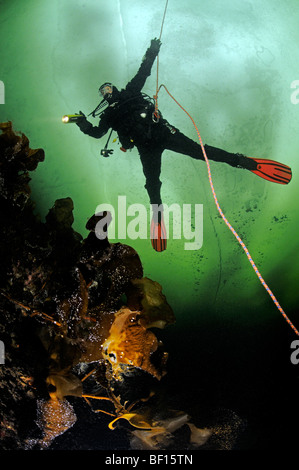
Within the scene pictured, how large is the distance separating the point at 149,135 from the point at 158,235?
111 cm

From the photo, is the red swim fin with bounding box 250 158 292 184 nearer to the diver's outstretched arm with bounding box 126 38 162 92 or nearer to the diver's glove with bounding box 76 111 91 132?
the diver's outstretched arm with bounding box 126 38 162 92

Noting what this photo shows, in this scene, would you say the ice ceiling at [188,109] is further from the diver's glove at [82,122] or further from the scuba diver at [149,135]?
the diver's glove at [82,122]

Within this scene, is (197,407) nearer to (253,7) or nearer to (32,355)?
(32,355)

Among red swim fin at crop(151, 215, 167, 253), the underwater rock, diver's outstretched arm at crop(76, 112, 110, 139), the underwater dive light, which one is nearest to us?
the underwater rock

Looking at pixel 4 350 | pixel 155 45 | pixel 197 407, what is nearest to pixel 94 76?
pixel 155 45

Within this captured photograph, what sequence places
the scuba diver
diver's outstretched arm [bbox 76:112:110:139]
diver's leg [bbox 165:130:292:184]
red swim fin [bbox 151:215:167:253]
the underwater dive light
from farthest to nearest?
1. red swim fin [bbox 151:215:167:253]
2. diver's leg [bbox 165:130:292:184]
3. the scuba diver
4. diver's outstretched arm [bbox 76:112:110:139]
5. the underwater dive light

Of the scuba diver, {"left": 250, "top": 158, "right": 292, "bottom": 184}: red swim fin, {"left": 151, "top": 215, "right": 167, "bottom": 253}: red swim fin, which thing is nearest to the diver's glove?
the scuba diver

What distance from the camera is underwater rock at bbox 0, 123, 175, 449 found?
238 cm

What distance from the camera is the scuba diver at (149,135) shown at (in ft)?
9.65

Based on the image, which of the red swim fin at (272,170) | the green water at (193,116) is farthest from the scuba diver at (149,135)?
the green water at (193,116)

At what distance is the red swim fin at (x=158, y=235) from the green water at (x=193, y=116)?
13 centimetres

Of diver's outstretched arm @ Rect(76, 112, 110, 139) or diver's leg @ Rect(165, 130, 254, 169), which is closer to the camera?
diver's outstretched arm @ Rect(76, 112, 110, 139)
